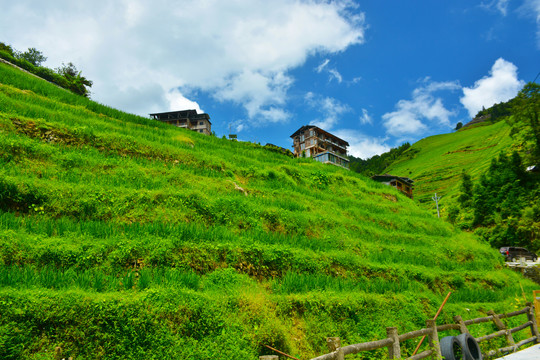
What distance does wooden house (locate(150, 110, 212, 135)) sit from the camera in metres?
68.6

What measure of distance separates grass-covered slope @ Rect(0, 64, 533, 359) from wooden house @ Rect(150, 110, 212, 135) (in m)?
53.0

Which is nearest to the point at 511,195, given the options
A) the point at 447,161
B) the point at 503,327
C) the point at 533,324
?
the point at 533,324

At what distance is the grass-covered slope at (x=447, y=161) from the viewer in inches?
3079

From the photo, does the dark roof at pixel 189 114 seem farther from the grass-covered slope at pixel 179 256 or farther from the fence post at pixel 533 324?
the fence post at pixel 533 324

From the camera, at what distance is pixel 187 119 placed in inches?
2682

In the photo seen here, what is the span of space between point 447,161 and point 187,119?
84.4 m

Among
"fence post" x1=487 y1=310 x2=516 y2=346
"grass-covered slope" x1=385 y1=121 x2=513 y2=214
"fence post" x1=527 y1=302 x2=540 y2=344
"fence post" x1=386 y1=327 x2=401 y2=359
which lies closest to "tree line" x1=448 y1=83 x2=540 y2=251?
"grass-covered slope" x1=385 y1=121 x2=513 y2=214

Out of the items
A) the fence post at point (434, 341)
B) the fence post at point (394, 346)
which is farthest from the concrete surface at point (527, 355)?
the fence post at point (394, 346)

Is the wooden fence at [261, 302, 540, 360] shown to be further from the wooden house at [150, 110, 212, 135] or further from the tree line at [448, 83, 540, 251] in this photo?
the wooden house at [150, 110, 212, 135]

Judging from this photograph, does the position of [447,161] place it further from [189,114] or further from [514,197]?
[189,114]

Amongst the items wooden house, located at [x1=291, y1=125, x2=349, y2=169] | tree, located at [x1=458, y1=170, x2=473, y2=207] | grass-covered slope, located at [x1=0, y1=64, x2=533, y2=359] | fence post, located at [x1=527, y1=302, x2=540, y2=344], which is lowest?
fence post, located at [x1=527, y1=302, x2=540, y2=344]

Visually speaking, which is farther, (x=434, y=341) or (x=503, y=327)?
(x=503, y=327)

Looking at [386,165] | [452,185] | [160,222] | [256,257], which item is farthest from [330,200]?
[386,165]

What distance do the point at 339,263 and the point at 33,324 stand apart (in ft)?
26.7
